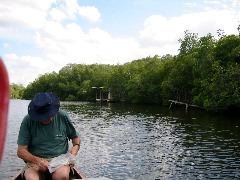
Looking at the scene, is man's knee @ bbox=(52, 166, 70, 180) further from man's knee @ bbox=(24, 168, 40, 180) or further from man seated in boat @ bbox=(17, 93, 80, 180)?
man's knee @ bbox=(24, 168, 40, 180)

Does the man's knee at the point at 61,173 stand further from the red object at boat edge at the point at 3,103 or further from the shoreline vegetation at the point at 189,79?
the shoreline vegetation at the point at 189,79

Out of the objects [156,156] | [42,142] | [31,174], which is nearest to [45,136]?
[42,142]

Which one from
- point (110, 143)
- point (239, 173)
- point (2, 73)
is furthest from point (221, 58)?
point (2, 73)

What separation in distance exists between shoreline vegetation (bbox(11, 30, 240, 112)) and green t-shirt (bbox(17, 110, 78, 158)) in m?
50.5

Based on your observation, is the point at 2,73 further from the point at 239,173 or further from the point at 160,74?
the point at 160,74

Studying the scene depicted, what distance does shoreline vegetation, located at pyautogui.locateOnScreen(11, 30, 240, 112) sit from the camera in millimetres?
59750

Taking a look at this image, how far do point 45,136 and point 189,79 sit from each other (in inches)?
3162

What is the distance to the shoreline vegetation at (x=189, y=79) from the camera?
2352 inches

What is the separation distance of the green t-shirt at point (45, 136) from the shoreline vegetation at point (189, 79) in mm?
50506

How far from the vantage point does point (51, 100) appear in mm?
7426

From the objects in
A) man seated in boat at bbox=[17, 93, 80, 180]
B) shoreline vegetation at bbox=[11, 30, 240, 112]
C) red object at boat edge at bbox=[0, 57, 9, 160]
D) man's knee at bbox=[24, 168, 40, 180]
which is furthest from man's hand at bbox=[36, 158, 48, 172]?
shoreline vegetation at bbox=[11, 30, 240, 112]

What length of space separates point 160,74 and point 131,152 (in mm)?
85874

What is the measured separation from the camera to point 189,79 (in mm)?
86625

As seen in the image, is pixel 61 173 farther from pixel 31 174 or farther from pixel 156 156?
pixel 156 156
